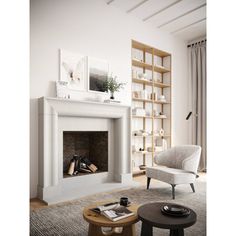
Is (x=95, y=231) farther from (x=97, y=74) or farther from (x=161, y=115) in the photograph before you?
(x=161, y=115)

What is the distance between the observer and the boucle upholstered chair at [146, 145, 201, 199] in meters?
3.35

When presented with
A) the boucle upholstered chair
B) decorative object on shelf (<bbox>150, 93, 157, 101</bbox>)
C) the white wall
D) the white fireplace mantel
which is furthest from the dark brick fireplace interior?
decorative object on shelf (<bbox>150, 93, 157, 101</bbox>)

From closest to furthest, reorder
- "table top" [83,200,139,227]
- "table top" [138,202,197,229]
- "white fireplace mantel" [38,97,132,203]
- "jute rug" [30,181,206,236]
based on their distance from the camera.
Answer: "table top" [138,202,197,229] → "table top" [83,200,139,227] → "jute rug" [30,181,206,236] → "white fireplace mantel" [38,97,132,203]

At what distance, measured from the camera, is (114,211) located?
72.7 inches

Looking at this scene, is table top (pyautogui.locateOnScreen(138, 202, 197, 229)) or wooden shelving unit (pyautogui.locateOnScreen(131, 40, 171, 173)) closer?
table top (pyautogui.locateOnScreen(138, 202, 197, 229))

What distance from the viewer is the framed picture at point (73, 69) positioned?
12.4 ft

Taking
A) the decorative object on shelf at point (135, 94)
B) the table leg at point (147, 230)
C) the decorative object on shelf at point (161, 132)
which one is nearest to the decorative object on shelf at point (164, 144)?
the decorative object on shelf at point (161, 132)

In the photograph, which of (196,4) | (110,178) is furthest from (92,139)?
(196,4)

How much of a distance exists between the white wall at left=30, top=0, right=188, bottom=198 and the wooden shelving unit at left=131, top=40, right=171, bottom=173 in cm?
20

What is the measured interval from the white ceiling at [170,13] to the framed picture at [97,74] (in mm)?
1210

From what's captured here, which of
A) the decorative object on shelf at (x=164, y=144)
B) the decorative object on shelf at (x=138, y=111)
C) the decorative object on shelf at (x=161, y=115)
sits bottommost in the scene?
the decorative object on shelf at (x=164, y=144)

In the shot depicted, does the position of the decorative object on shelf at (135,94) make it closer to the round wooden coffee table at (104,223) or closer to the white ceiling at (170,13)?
the white ceiling at (170,13)

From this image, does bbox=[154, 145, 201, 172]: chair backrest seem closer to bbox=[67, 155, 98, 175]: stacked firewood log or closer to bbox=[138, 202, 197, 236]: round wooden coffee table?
bbox=[67, 155, 98, 175]: stacked firewood log
